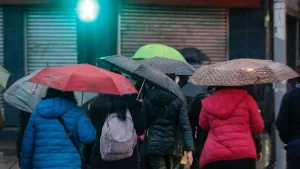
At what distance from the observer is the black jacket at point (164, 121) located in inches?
239

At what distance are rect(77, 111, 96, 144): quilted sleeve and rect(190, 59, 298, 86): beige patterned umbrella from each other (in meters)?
1.15

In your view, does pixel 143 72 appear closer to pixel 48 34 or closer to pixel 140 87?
pixel 140 87

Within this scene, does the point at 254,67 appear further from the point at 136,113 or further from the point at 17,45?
the point at 17,45

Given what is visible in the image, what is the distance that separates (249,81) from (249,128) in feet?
1.53

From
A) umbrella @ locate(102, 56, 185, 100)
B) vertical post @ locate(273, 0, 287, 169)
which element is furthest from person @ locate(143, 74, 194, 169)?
vertical post @ locate(273, 0, 287, 169)

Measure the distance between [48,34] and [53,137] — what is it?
7605mm

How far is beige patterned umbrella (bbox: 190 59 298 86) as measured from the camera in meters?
5.17

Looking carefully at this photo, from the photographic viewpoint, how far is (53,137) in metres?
4.82

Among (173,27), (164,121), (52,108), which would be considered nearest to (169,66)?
(164,121)

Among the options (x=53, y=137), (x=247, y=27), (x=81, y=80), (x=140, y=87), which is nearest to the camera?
(x=53, y=137)

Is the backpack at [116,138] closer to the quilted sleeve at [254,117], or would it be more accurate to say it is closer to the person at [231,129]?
the person at [231,129]

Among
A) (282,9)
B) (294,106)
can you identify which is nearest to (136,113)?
(294,106)

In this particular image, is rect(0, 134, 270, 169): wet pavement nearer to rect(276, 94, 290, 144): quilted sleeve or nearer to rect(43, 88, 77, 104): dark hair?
rect(276, 94, 290, 144): quilted sleeve

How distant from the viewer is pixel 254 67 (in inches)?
210
